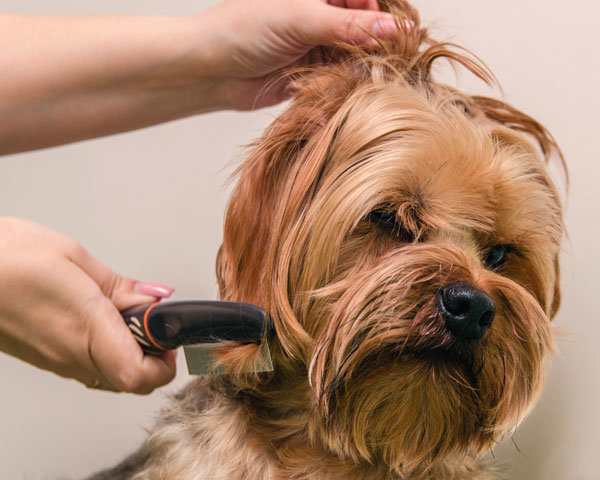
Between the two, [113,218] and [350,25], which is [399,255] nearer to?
[350,25]

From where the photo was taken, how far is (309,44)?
48.9 inches

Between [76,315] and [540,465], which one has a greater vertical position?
[76,315]

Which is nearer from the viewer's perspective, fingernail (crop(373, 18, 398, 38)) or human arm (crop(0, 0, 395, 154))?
fingernail (crop(373, 18, 398, 38))

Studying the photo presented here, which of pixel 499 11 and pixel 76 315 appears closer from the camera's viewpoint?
pixel 76 315

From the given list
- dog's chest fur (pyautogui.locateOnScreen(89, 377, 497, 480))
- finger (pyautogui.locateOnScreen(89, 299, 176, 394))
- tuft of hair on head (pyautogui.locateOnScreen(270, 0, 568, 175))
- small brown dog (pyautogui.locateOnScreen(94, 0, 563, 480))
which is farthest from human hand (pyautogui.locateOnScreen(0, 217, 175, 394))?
tuft of hair on head (pyautogui.locateOnScreen(270, 0, 568, 175))

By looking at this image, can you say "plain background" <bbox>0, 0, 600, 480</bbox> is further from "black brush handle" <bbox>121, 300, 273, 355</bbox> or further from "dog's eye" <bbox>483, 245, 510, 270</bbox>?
"dog's eye" <bbox>483, 245, 510, 270</bbox>

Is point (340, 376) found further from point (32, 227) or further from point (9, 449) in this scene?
point (9, 449)

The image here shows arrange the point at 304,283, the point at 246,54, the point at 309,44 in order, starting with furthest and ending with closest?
1. the point at 246,54
2. the point at 309,44
3. the point at 304,283

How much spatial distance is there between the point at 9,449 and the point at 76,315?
918mm

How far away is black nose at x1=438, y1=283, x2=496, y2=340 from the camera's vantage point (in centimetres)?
84

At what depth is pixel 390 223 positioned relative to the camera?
979 mm

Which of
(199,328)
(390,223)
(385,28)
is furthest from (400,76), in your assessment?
(199,328)

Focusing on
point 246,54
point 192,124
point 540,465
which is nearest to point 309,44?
point 246,54

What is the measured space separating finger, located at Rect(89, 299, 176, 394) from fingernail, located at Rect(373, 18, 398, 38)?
0.70m
